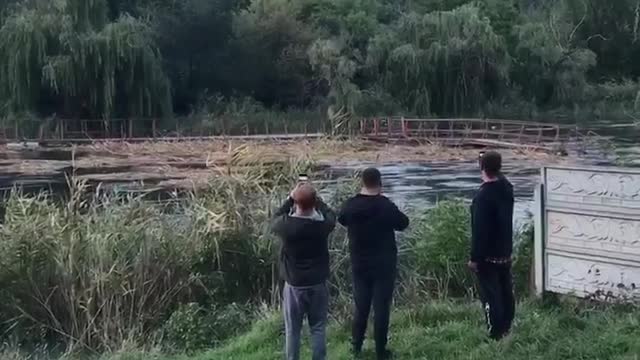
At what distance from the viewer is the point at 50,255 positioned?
10.9 m

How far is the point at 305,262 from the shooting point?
23.2 feet

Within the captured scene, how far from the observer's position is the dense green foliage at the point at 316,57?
1773 inches

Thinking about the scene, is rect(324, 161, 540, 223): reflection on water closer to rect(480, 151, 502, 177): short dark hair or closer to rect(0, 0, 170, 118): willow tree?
rect(480, 151, 502, 177): short dark hair

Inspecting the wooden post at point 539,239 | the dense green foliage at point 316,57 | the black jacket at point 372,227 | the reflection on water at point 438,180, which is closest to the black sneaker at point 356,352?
the black jacket at point 372,227

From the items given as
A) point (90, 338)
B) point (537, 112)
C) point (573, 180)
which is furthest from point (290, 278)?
point (537, 112)

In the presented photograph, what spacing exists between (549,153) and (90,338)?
98.1 ft

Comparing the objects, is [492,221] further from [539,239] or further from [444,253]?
[444,253]

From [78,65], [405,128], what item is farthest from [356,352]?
[78,65]

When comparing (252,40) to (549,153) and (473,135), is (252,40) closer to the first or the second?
(473,135)

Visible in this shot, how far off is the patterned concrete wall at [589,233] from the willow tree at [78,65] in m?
37.6

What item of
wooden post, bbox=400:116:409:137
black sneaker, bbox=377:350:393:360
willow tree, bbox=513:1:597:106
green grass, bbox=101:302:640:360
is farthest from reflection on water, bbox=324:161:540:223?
willow tree, bbox=513:1:597:106

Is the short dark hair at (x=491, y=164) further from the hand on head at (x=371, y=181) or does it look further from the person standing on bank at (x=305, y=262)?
the person standing on bank at (x=305, y=262)

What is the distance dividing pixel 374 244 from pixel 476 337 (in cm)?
110

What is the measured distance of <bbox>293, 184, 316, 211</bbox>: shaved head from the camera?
7016mm
